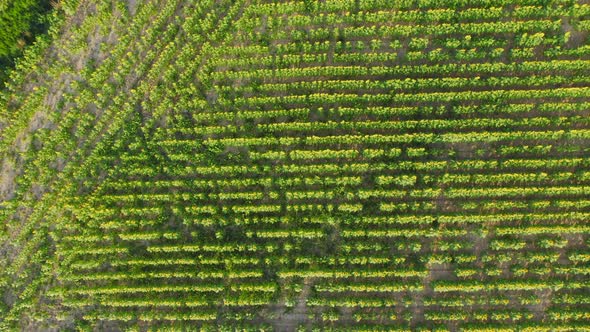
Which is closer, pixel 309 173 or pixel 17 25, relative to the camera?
pixel 309 173

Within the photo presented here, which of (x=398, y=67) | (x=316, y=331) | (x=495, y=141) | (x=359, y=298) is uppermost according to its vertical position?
(x=398, y=67)

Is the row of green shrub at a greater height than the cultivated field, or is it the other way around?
the row of green shrub

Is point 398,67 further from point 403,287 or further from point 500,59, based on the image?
point 403,287

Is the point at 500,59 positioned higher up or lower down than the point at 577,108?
higher up

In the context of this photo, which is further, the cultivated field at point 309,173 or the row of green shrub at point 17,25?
the row of green shrub at point 17,25

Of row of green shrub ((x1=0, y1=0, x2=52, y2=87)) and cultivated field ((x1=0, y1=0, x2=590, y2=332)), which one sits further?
row of green shrub ((x1=0, y1=0, x2=52, y2=87))

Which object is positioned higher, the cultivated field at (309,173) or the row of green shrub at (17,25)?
the row of green shrub at (17,25)

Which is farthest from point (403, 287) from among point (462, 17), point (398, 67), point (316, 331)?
point (462, 17)

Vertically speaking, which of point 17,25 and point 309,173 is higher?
point 17,25
